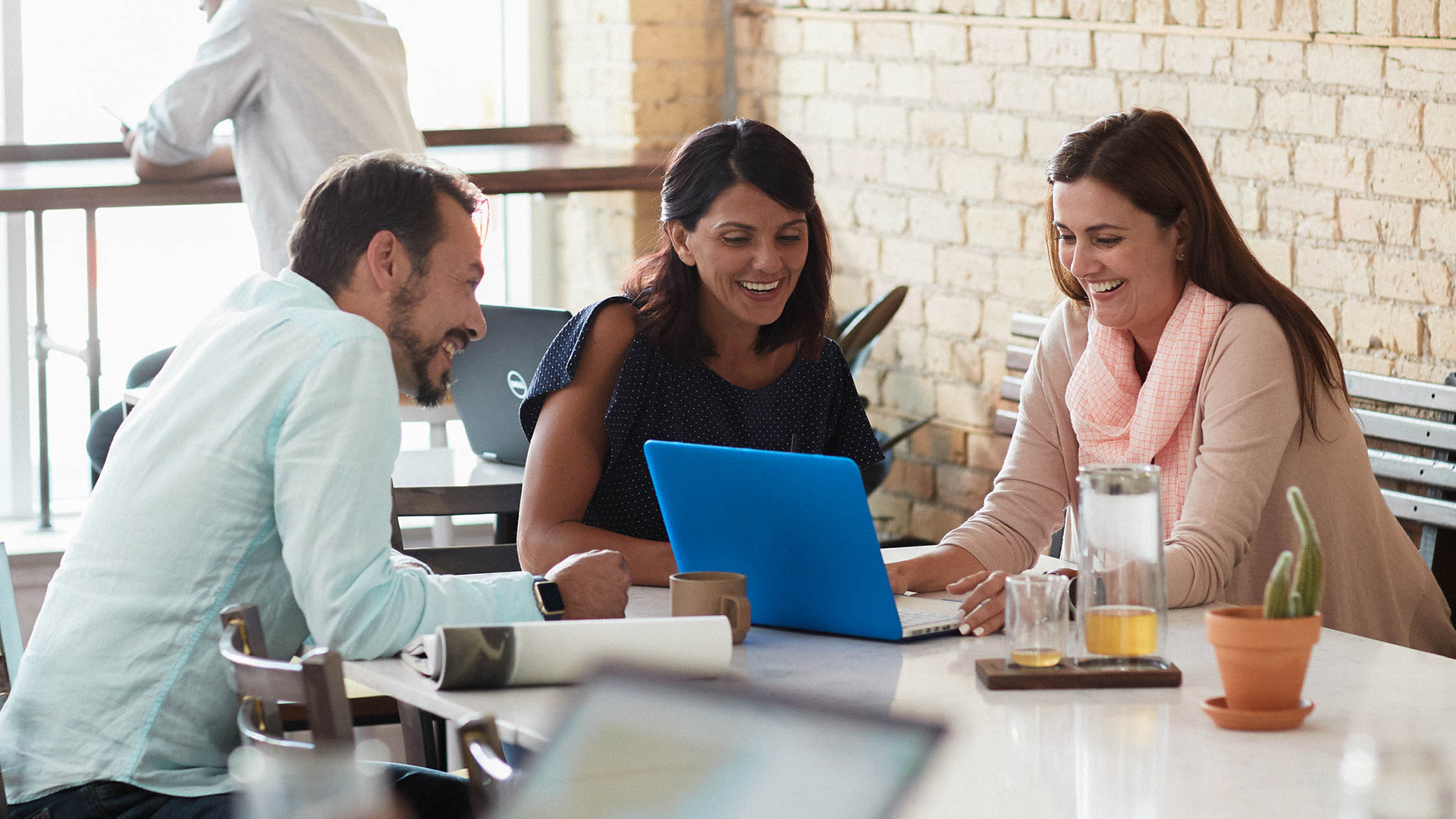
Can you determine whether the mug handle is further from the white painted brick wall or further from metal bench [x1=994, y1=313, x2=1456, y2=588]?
metal bench [x1=994, y1=313, x2=1456, y2=588]

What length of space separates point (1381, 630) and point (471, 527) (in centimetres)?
272

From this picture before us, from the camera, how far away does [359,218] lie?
1.75m

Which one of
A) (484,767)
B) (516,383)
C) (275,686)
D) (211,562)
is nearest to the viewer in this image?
(484,767)

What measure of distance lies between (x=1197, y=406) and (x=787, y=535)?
0.63 m

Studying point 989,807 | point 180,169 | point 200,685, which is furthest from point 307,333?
point 180,169

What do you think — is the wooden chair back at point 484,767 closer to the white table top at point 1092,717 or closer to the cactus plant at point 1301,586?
the white table top at point 1092,717

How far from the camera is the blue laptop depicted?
5.37 ft

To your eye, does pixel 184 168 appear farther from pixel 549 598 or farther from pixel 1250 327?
pixel 1250 327

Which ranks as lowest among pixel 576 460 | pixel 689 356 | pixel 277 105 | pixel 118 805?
pixel 118 805

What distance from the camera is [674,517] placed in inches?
70.9

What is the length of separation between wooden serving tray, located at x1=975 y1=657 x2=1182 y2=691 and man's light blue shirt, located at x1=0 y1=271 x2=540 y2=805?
0.50 m

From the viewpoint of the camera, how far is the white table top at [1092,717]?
1.23m

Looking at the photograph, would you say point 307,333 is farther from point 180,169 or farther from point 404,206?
point 180,169

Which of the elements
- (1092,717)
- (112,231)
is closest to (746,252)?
Answer: (1092,717)
